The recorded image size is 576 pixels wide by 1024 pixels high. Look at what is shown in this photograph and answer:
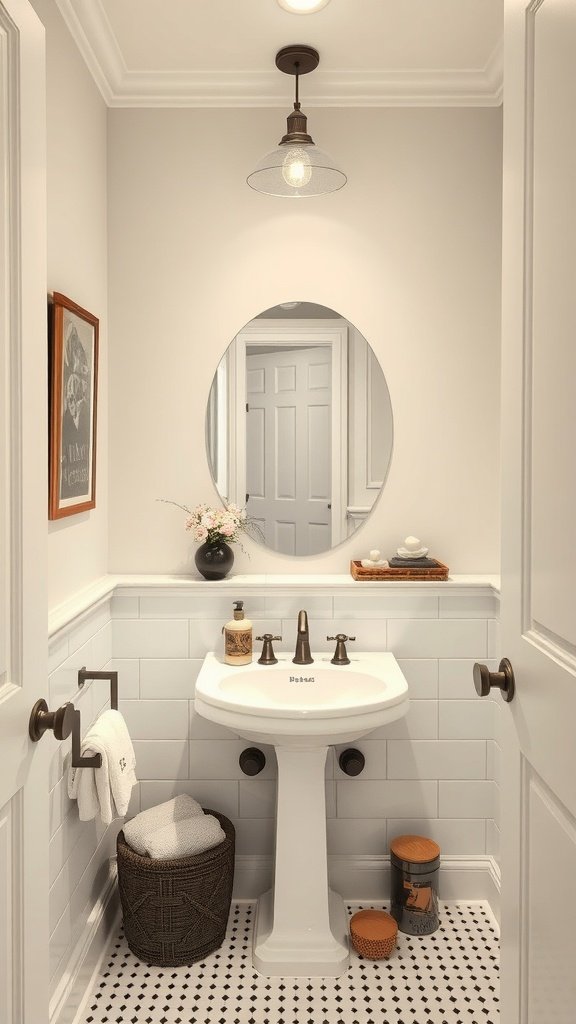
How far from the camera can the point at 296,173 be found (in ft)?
7.57

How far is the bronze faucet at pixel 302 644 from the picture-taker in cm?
237

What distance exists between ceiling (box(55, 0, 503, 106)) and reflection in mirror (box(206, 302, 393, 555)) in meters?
0.71

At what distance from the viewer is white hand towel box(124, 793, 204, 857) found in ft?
7.41

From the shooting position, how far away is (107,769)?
1981mm

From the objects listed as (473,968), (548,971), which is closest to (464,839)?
(473,968)

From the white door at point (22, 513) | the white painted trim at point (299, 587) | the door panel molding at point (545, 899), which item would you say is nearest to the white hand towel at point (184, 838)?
the white painted trim at point (299, 587)

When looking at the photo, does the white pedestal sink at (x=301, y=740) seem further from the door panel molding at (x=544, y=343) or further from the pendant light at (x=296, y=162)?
the pendant light at (x=296, y=162)

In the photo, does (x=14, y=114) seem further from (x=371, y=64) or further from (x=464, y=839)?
(x=464, y=839)

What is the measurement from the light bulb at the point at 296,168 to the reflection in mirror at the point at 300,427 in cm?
38

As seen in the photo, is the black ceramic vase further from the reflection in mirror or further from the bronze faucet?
the bronze faucet

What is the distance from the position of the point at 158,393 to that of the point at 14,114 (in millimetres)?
1506

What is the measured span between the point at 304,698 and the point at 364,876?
2.26ft

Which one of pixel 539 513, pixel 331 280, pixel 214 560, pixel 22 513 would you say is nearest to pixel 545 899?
pixel 539 513

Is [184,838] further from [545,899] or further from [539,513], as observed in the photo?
[539,513]
